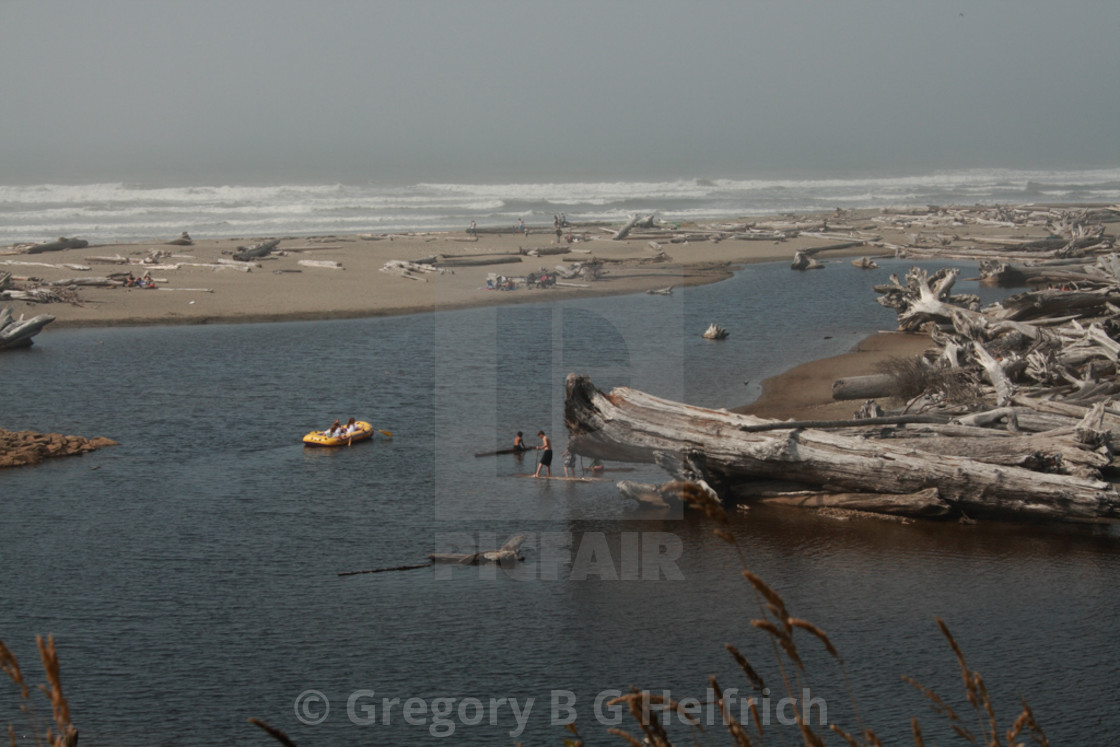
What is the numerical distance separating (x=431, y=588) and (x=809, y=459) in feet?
22.3

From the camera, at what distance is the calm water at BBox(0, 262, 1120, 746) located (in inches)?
417

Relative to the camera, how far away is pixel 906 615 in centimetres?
1257

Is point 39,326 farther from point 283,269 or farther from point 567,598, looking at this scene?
point 567,598

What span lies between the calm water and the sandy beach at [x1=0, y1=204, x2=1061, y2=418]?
6.96 metres

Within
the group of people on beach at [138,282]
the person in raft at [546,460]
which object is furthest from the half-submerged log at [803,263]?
the person in raft at [546,460]

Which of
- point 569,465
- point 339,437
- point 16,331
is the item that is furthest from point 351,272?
point 569,465

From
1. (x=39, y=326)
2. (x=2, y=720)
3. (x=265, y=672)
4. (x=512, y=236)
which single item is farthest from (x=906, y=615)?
(x=512, y=236)

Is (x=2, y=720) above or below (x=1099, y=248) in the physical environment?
below

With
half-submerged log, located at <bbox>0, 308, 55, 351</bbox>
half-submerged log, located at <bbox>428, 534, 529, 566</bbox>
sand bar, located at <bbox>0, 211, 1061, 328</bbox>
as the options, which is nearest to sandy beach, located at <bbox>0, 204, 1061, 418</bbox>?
sand bar, located at <bbox>0, 211, 1061, 328</bbox>

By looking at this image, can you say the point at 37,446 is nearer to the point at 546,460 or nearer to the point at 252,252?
the point at 546,460

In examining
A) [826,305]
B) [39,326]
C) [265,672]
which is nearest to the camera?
[265,672]

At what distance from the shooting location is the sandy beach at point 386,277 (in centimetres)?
3055

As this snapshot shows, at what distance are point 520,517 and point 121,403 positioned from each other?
41.7 ft

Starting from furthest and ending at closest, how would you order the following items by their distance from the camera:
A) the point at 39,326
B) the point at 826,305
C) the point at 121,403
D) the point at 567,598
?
the point at 826,305, the point at 39,326, the point at 121,403, the point at 567,598
